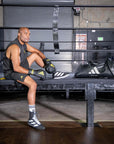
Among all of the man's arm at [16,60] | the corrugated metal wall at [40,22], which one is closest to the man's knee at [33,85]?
the man's arm at [16,60]

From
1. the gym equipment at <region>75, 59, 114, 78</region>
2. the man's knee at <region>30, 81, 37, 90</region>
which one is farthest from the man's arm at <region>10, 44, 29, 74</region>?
the gym equipment at <region>75, 59, 114, 78</region>

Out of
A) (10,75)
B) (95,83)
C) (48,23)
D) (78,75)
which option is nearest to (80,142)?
(95,83)

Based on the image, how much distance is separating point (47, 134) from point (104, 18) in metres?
5.48

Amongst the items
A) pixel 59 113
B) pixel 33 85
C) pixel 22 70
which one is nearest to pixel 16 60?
pixel 22 70

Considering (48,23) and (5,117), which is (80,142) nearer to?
(5,117)

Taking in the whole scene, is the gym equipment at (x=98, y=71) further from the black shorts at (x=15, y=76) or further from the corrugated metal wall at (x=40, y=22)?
the corrugated metal wall at (x=40, y=22)

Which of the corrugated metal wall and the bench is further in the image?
the corrugated metal wall

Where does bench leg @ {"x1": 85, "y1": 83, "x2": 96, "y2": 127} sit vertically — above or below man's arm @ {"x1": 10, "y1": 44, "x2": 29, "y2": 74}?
below

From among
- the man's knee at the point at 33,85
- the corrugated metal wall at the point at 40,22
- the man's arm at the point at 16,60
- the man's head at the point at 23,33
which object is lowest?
the man's knee at the point at 33,85

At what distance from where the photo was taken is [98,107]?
2.70 m

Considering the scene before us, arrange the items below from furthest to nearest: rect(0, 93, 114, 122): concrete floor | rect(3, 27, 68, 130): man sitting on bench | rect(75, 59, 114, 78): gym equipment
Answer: rect(75, 59, 114, 78): gym equipment
rect(0, 93, 114, 122): concrete floor
rect(3, 27, 68, 130): man sitting on bench

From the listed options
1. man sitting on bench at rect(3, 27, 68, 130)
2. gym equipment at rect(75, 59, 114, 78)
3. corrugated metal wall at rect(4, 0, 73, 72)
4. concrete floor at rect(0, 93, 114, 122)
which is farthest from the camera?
corrugated metal wall at rect(4, 0, 73, 72)

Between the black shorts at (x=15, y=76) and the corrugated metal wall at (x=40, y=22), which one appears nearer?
the black shorts at (x=15, y=76)

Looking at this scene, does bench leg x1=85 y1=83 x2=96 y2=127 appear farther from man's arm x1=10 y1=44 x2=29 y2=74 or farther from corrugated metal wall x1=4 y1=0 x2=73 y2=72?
corrugated metal wall x1=4 y1=0 x2=73 y2=72
